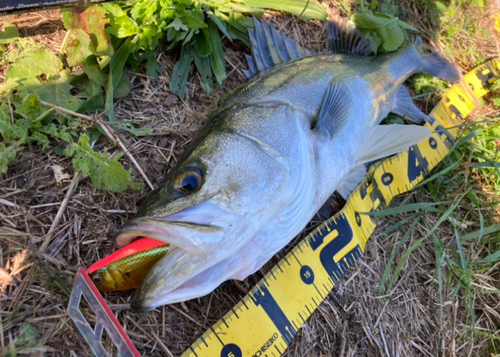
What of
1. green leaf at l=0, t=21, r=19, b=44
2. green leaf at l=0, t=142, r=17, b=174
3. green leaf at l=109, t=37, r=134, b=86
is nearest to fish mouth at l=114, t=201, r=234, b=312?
green leaf at l=0, t=142, r=17, b=174

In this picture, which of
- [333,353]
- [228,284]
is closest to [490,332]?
[333,353]

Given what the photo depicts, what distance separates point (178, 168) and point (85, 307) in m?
0.89

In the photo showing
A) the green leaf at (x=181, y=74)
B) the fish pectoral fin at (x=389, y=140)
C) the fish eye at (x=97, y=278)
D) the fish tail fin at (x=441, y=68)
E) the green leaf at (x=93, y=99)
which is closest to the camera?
the fish eye at (x=97, y=278)

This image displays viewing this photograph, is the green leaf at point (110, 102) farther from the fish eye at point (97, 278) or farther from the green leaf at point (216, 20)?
the fish eye at point (97, 278)

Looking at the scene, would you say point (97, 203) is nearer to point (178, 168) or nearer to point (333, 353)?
point (178, 168)

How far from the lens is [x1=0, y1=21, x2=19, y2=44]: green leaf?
2482 millimetres

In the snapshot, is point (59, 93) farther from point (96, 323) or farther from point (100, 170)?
point (96, 323)

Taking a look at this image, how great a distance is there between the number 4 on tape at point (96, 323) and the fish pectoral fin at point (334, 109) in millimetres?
1625

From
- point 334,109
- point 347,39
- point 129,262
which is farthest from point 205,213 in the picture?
point 347,39

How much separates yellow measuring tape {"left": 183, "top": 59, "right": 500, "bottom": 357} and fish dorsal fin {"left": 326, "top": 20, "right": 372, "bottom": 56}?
0.97 metres

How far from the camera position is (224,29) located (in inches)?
111

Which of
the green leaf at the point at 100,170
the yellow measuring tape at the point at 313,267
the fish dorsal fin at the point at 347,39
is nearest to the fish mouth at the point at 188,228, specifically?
the green leaf at the point at 100,170

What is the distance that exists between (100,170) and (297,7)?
7.69ft

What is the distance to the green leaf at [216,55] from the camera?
2.79 metres
